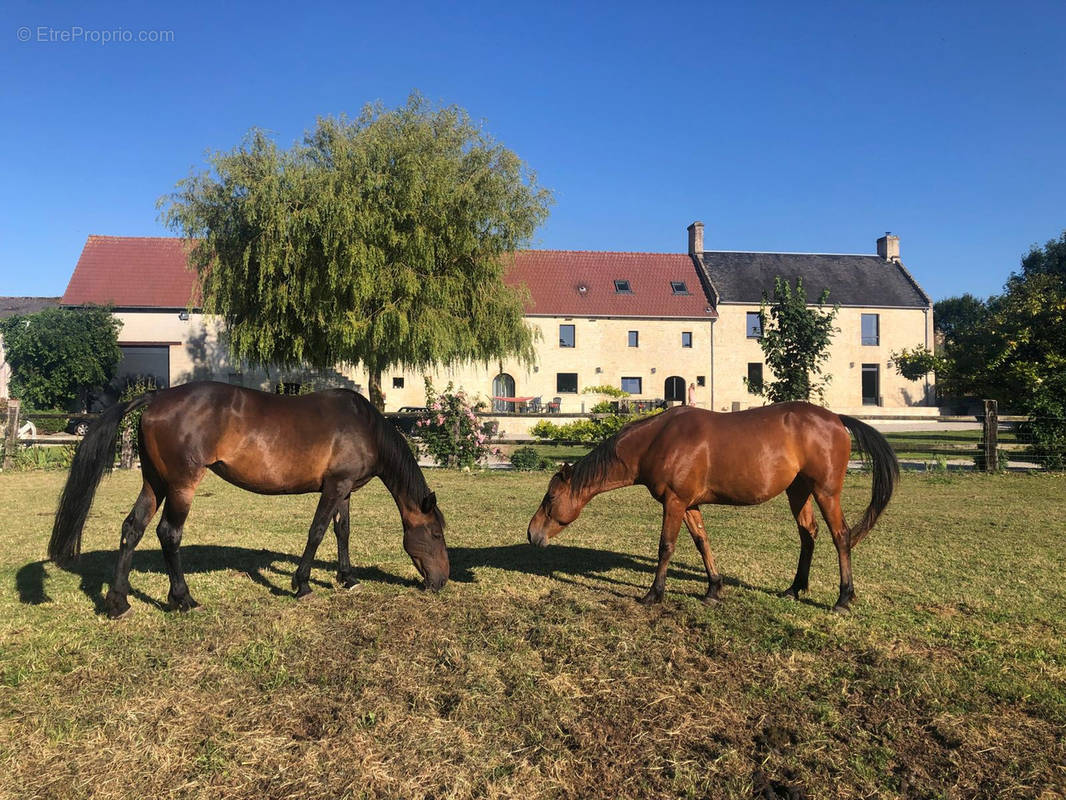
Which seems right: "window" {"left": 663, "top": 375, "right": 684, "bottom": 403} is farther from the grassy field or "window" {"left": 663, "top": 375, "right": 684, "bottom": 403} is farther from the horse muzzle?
Result: the horse muzzle

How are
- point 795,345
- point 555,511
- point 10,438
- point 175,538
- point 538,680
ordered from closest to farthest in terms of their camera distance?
point 538,680, point 175,538, point 555,511, point 10,438, point 795,345

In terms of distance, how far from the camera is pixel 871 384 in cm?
4166

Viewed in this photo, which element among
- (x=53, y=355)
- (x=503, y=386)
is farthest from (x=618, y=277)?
(x=53, y=355)

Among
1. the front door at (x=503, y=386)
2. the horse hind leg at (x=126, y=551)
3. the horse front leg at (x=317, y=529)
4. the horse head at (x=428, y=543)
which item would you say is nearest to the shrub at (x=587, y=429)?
the horse head at (x=428, y=543)

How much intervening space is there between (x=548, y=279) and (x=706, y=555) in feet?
116

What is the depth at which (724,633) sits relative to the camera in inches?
191

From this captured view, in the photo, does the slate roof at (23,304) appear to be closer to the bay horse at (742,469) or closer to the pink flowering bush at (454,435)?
the pink flowering bush at (454,435)

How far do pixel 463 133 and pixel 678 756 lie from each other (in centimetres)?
2316

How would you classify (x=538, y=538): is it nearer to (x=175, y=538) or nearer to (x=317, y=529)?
(x=317, y=529)

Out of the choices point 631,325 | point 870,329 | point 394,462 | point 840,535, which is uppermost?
point 631,325

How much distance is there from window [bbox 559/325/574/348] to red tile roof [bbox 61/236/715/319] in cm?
84

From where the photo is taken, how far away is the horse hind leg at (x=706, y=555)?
5699mm

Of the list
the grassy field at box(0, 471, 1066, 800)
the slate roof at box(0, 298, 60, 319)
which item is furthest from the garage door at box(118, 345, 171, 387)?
the grassy field at box(0, 471, 1066, 800)

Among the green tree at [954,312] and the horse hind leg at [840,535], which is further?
the green tree at [954,312]
